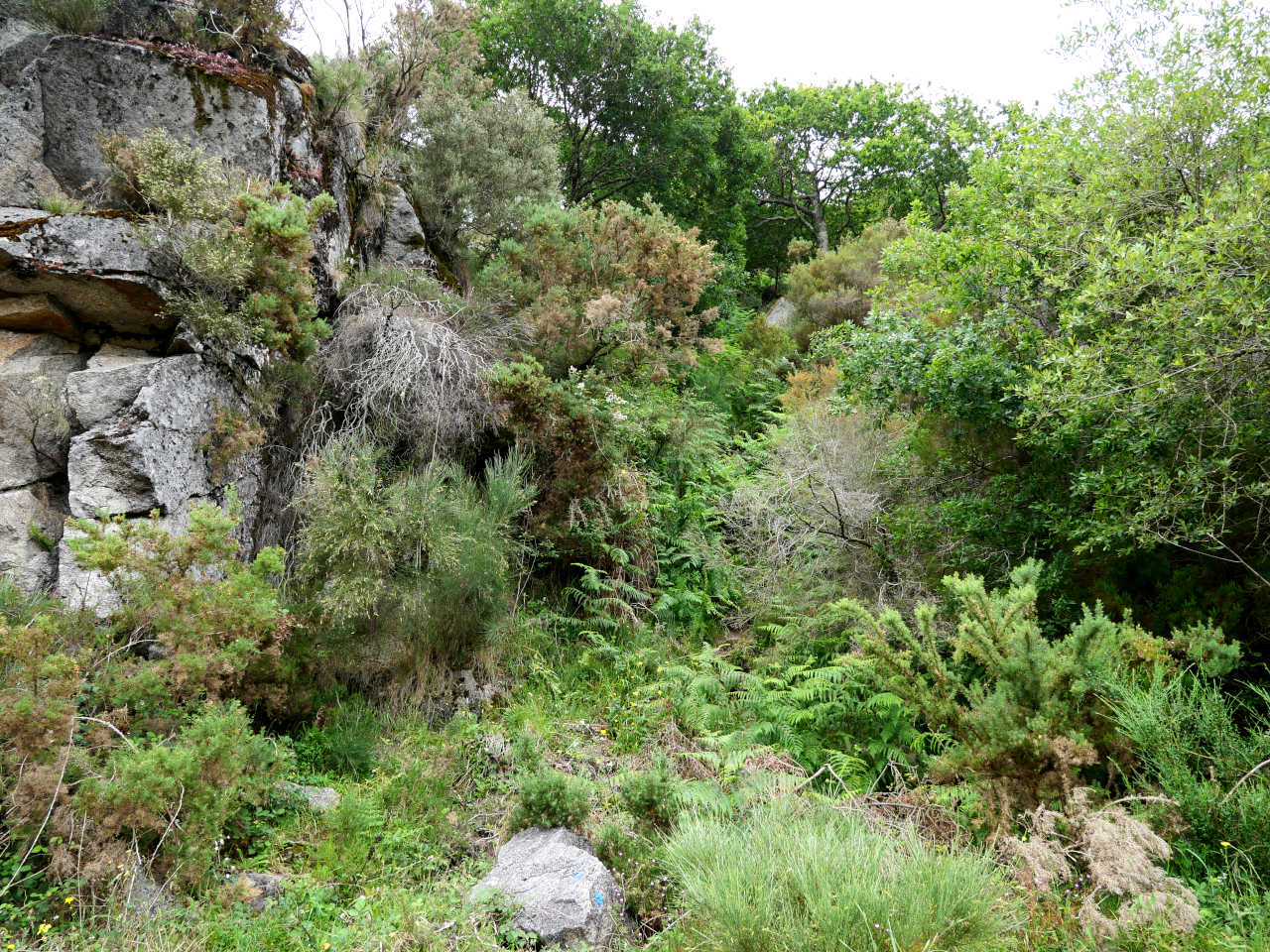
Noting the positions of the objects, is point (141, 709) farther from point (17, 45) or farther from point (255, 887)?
point (17, 45)

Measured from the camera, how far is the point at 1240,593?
4.52m

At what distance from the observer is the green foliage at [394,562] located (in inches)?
195

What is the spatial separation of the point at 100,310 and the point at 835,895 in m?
6.16

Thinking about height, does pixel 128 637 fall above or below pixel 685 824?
above

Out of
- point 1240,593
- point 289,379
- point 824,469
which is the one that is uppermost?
point 289,379

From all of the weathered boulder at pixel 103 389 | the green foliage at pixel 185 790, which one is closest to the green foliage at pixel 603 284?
the weathered boulder at pixel 103 389

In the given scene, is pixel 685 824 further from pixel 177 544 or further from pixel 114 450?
pixel 114 450

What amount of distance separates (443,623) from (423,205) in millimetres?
6161

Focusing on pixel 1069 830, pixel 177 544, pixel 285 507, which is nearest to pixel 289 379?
pixel 285 507

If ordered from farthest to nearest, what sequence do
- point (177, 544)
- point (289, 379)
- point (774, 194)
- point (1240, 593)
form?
point (774, 194)
point (289, 379)
point (1240, 593)
point (177, 544)

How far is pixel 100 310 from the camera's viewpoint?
17.2 feet

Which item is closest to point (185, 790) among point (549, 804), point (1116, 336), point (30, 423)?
point (549, 804)

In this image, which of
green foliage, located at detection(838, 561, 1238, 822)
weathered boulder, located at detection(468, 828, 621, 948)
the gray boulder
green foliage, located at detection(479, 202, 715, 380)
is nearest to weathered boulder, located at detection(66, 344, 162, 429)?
the gray boulder

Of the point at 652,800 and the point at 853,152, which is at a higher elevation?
Answer: the point at 853,152
